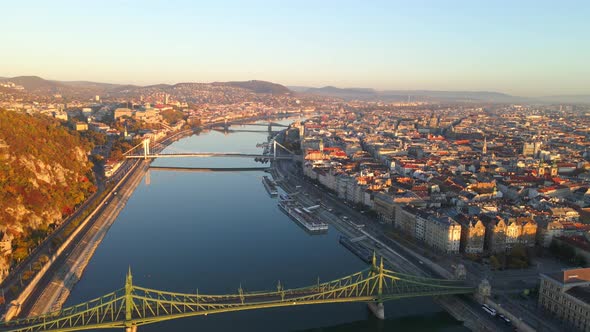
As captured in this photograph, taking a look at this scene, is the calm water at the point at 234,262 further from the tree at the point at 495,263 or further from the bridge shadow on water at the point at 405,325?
the tree at the point at 495,263

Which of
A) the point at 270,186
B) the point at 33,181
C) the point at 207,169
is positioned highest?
the point at 33,181

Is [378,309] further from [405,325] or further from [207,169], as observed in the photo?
[207,169]

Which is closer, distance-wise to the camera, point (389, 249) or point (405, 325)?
point (405, 325)

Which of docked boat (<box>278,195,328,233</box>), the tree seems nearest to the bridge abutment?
the tree

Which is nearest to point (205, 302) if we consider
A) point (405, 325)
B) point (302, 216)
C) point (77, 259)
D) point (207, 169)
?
point (405, 325)

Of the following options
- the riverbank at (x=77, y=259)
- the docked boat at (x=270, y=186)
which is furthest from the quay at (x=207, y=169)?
the riverbank at (x=77, y=259)

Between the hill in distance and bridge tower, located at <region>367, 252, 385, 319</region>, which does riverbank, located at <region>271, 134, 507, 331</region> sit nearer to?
bridge tower, located at <region>367, 252, 385, 319</region>

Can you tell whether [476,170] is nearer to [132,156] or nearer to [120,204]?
[120,204]
